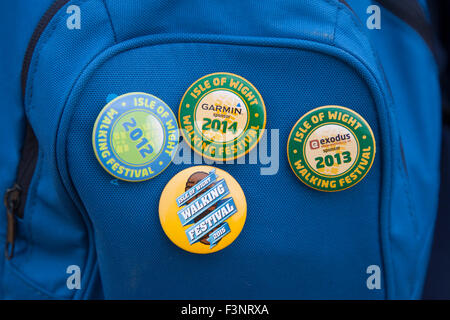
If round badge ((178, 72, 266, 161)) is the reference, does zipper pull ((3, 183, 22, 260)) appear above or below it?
below

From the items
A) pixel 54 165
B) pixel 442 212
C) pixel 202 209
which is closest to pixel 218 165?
pixel 202 209

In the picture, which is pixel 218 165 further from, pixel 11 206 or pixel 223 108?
pixel 11 206

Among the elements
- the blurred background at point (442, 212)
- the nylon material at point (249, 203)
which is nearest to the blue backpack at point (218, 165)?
the nylon material at point (249, 203)

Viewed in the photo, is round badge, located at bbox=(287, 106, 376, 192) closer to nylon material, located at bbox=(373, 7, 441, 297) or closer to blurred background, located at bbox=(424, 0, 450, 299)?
nylon material, located at bbox=(373, 7, 441, 297)

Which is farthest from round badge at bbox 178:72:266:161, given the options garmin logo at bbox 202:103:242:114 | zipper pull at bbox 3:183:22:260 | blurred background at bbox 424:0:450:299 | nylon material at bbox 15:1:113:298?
blurred background at bbox 424:0:450:299

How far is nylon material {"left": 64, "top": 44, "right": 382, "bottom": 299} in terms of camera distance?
17.9 inches

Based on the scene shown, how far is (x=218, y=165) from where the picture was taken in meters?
0.47

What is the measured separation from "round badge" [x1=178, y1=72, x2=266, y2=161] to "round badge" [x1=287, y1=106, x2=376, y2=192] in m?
0.05

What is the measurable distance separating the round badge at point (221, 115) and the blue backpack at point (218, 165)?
0.04 ft

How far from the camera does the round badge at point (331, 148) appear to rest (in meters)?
0.46

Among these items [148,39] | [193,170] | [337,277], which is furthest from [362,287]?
[148,39]

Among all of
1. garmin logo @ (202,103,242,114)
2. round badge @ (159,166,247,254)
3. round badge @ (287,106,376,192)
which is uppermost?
garmin logo @ (202,103,242,114)

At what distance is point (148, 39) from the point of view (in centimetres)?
45
